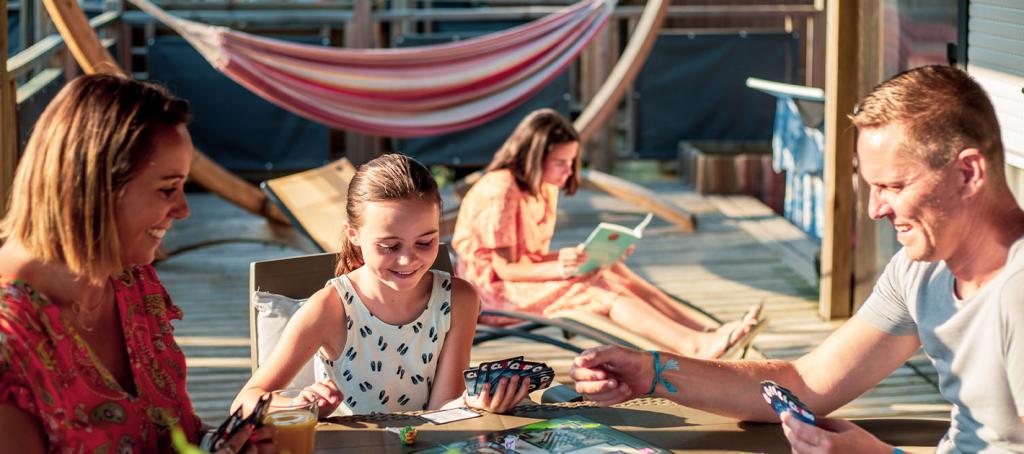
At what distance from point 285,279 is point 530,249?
5.49 feet

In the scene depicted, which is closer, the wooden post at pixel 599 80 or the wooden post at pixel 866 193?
the wooden post at pixel 866 193

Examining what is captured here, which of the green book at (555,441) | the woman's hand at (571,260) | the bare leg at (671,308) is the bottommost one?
the bare leg at (671,308)

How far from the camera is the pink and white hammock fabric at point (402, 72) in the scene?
5.90m

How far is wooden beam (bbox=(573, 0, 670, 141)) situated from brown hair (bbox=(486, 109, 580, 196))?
1.96 meters

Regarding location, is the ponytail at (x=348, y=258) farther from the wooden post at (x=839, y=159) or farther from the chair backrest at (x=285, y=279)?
the wooden post at (x=839, y=159)

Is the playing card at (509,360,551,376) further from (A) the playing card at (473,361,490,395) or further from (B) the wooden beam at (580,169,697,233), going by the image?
(B) the wooden beam at (580,169,697,233)

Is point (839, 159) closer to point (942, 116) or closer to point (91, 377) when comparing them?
point (942, 116)

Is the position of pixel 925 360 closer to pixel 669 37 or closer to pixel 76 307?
pixel 76 307

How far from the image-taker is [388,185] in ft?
8.20

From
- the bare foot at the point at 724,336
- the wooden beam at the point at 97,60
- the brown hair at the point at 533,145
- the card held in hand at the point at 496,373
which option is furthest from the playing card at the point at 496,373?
the brown hair at the point at 533,145

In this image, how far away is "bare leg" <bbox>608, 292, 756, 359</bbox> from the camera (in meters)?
3.86

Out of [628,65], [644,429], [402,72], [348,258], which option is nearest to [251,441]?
[644,429]

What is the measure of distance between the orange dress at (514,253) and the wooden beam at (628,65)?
1.98 m

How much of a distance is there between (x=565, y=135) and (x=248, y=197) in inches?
97.7
